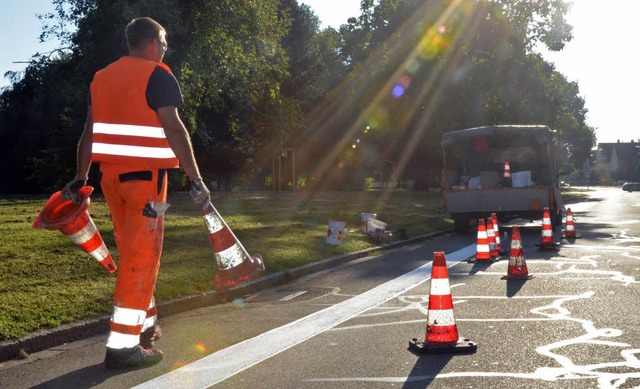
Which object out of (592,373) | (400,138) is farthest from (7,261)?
(400,138)

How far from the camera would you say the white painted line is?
20.2 ft

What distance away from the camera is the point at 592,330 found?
792cm

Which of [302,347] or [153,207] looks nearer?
[153,207]

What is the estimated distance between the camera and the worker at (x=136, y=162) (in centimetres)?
620

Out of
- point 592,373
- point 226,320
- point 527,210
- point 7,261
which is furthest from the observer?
point 527,210

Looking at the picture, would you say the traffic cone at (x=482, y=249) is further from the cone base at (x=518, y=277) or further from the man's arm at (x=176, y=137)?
the man's arm at (x=176, y=137)

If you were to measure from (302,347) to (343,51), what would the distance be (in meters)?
57.0

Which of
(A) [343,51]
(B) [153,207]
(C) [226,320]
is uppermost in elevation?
(A) [343,51]

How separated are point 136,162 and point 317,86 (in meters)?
54.8

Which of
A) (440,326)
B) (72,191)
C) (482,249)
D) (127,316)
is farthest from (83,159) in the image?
(482,249)

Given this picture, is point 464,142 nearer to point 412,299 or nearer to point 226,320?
point 412,299

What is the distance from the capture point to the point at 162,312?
959 cm

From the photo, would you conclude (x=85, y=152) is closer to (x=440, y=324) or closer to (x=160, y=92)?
(x=160, y=92)

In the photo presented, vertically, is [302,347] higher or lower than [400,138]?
lower
